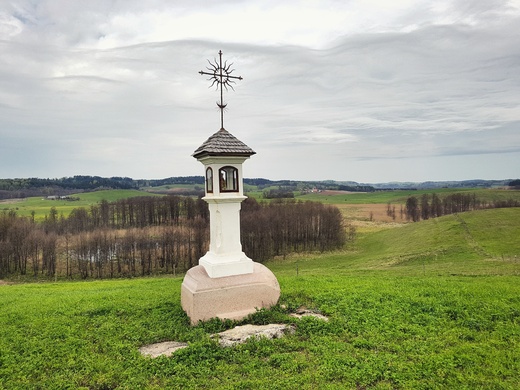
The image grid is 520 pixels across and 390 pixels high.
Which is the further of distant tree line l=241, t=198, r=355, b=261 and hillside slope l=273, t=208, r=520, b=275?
distant tree line l=241, t=198, r=355, b=261

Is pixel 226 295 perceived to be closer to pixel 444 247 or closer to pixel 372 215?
pixel 444 247

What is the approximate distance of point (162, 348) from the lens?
9477 millimetres

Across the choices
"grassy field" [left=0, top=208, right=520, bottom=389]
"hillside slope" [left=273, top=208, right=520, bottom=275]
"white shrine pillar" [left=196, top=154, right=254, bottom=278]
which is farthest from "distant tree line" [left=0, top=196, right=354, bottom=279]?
"white shrine pillar" [left=196, top=154, right=254, bottom=278]

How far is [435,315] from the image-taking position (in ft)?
35.7

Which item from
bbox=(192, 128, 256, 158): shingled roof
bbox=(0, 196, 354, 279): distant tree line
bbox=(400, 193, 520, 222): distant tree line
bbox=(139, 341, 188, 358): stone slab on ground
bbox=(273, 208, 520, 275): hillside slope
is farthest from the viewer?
bbox=(400, 193, 520, 222): distant tree line

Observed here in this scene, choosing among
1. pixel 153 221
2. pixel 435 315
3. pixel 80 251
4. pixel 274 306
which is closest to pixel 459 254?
pixel 435 315

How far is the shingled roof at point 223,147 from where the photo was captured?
11420 mm

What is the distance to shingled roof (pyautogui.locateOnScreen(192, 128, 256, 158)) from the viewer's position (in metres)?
11.4

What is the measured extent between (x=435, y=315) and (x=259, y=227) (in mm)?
49312

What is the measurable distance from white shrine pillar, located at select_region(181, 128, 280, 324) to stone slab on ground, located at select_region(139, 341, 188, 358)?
1.13 metres

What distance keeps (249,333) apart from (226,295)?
5.00 ft

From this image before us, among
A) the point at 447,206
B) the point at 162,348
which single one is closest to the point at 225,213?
the point at 162,348

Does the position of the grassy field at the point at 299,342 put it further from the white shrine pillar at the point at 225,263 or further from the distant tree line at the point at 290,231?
the distant tree line at the point at 290,231

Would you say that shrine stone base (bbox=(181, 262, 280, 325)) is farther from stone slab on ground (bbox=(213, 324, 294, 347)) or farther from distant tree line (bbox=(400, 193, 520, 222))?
distant tree line (bbox=(400, 193, 520, 222))
